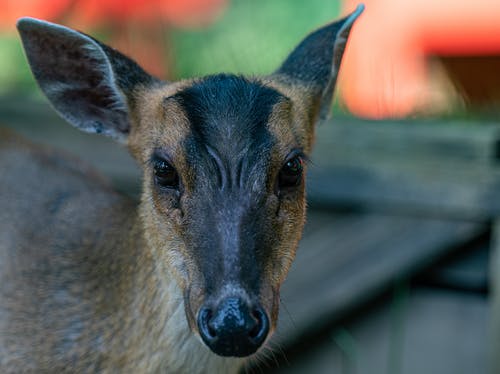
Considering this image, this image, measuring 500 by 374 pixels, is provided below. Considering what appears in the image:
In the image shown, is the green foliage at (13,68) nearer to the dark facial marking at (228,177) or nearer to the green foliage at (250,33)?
the green foliage at (250,33)

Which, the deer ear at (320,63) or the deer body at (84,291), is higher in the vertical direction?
the deer ear at (320,63)

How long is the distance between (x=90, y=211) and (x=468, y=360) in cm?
216

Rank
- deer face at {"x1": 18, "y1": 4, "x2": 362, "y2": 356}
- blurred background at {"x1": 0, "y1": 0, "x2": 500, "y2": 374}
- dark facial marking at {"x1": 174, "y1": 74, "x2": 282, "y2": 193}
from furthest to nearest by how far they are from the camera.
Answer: blurred background at {"x1": 0, "y1": 0, "x2": 500, "y2": 374} < dark facial marking at {"x1": 174, "y1": 74, "x2": 282, "y2": 193} < deer face at {"x1": 18, "y1": 4, "x2": 362, "y2": 356}

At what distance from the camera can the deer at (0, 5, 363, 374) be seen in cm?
280

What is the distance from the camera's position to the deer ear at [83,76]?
349 cm

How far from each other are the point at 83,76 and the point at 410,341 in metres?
2.37

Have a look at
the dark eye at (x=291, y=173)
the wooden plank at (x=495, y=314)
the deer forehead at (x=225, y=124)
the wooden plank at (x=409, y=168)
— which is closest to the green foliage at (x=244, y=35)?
the wooden plank at (x=409, y=168)

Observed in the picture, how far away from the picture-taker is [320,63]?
375 cm

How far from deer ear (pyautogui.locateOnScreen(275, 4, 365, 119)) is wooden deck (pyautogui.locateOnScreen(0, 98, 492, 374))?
1.21 m

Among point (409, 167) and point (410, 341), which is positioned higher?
point (409, 167)

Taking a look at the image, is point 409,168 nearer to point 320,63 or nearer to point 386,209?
point 386,209

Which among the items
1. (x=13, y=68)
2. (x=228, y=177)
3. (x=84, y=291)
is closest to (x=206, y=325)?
(x=228, y=177)

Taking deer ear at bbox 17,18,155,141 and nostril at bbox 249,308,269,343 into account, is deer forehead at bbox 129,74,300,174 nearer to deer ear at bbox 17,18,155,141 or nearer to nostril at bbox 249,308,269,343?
deer ear at bbox 17,18,155,141

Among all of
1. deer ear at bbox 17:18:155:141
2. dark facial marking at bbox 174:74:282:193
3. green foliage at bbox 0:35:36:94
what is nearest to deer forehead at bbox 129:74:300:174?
dark facial marking at bbox 174:74:282:193
